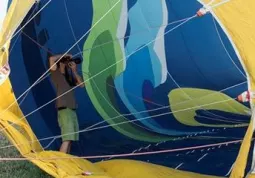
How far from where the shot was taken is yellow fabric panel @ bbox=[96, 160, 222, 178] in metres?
3.52

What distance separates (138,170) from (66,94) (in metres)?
0.72

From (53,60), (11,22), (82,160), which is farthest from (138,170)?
(11,22)

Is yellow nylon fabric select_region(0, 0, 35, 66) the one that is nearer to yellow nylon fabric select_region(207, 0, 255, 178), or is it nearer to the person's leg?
the person's leg

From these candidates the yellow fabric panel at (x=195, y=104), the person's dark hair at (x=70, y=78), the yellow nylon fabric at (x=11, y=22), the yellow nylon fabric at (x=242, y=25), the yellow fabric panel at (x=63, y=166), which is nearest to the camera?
the yellow nylon fabric at (x=242, y=25)

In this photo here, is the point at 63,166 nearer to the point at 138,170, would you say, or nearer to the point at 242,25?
the point at 138,170

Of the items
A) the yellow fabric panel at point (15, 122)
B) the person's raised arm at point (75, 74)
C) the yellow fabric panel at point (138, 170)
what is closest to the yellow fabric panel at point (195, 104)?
the yellow fabric panel at point (138, 170)

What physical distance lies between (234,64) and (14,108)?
4.50 feet

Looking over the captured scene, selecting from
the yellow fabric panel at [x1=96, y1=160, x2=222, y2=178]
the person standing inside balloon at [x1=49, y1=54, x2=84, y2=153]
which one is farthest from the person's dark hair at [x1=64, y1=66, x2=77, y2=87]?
the yellow fabric panel at [x1=96, y1=160, x2=222, y2=178]

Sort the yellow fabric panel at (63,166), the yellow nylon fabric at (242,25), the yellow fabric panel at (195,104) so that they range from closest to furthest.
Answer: the yellow nylon fabric at (242,25), the yellow fabric panel at (63,166), the yellow fabric panel at (195,104)

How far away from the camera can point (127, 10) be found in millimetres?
3865

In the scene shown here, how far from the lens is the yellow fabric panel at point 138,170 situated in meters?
3.52

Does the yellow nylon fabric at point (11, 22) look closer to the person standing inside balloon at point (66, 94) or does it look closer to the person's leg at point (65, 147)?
the person standing inside balloon at point (66, 94)

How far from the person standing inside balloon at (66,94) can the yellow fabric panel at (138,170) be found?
27 cm

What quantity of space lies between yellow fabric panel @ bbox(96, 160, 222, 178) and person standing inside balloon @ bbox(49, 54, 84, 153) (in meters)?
0.27
